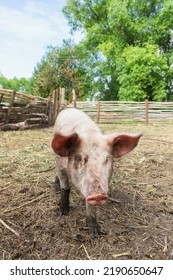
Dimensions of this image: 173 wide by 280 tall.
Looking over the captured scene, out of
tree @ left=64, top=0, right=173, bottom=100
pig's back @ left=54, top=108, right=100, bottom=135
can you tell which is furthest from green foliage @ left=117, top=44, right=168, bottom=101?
pig's back @ left=54, top=108, right=100, bottom=135

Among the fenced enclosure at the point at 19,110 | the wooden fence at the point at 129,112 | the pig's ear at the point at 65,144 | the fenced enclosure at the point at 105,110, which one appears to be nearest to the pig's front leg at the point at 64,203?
the pig's ear at the point at 65,144

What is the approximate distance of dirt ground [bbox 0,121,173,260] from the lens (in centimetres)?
276

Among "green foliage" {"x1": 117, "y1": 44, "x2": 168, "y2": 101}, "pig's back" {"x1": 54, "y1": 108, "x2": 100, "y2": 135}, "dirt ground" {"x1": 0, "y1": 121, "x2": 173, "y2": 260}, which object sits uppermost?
"green foliage" {"x1": 117, "y1": 44, "x2": 168, "y2": 101}

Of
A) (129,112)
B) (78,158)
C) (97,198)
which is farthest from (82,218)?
(129,112)

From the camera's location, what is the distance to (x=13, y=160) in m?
5.49

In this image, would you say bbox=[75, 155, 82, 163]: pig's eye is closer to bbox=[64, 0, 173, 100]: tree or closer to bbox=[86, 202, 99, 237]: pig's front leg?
bbox=[86, 202, 99, 237]: pig's front leg

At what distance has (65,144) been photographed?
2699 millimetres

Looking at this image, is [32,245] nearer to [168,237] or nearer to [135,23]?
[168,237]

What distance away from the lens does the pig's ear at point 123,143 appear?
2.75 m

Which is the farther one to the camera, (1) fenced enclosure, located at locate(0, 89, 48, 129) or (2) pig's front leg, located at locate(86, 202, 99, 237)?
(1) fenced enclosure, located at locate(0, 89, 48, 129)

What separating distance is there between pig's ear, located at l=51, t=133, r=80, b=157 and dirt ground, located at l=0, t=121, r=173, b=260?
2.53 ft

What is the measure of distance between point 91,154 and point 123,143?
0.38m

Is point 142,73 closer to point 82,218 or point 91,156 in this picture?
point 82,218

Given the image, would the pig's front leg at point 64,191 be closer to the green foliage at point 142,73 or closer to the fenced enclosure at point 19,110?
the fenced enclosure at point 19,110
